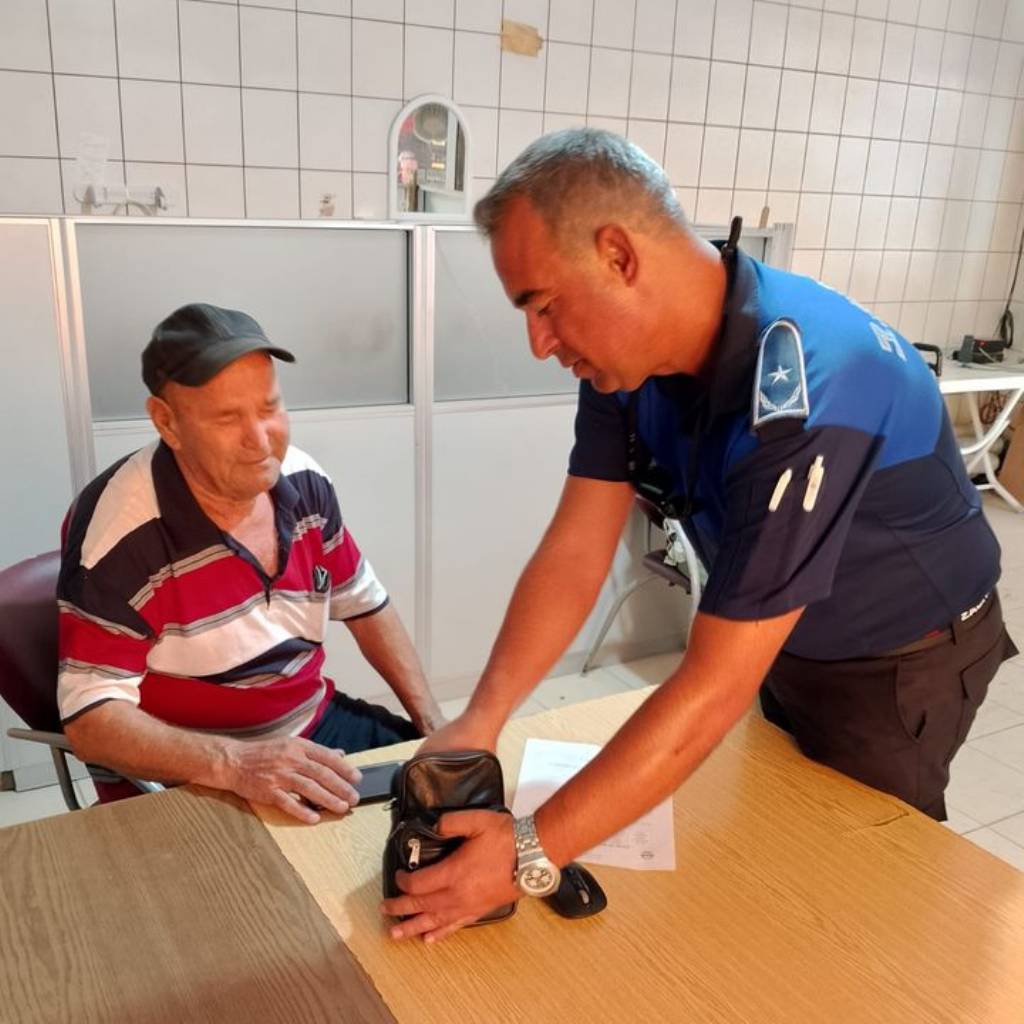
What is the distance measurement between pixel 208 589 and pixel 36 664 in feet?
0.86

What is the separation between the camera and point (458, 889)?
3.09 feet

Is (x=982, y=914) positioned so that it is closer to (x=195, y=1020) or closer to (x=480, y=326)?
(x=195, y=1020)

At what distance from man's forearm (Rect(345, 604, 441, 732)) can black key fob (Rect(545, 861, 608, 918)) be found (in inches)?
27.4

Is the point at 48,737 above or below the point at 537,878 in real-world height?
below

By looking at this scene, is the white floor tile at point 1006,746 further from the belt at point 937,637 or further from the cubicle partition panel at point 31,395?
the cubicle partition panel at point 31,395

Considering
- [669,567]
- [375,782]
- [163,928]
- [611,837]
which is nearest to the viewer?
[163,928]

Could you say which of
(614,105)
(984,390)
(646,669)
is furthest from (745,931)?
(984,390)

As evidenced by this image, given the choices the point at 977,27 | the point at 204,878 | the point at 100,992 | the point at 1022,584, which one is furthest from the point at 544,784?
the point at 977,27

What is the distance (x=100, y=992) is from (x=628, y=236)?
881mm

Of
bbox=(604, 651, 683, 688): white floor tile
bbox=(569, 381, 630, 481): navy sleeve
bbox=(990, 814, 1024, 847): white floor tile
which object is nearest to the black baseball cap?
bbox=(569, 381, 630, 481): navy sleeve

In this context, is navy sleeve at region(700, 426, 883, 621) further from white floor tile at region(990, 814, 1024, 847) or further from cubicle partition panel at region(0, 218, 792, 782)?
white floor tile at region(990, 814, 1024, 847)

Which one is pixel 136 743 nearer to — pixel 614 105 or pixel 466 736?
pixel 466 736

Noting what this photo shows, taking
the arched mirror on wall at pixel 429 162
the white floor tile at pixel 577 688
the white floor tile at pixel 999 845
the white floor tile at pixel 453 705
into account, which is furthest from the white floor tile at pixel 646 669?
the arched mirror on wall at pixel 429 162

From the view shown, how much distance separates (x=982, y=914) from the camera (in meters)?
0.99
